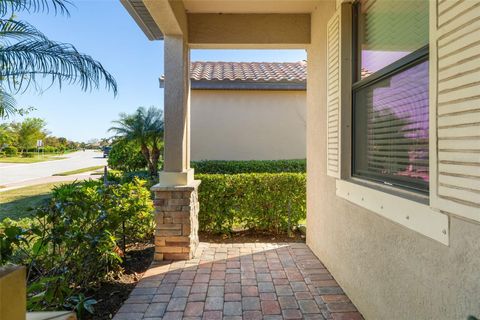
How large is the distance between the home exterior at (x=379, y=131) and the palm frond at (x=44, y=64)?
1.11 metres

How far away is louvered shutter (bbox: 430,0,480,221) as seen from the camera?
1369mm

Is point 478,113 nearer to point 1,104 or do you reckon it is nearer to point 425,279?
point 425,279

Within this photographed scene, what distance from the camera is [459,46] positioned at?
1464 mm

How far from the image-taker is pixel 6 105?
9.44 ft

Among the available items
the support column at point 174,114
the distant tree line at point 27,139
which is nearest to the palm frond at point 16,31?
the distant tree line at point 27,139

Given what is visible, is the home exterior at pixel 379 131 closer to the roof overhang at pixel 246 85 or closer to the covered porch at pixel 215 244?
the covered porch at pixel 215 244

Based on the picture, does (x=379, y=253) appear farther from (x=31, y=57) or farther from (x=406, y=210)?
(x=31, y=57)

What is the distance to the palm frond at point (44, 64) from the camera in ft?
8.42

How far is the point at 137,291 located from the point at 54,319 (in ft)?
6.94

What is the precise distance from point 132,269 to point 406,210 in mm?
3268

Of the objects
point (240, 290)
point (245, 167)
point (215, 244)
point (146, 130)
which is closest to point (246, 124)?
point (245, 167)

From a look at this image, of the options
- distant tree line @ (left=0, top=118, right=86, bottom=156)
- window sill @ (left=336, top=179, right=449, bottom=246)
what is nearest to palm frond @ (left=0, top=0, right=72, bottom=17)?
distant tree line @ (left=0, top=118, right=86, bottom=156)

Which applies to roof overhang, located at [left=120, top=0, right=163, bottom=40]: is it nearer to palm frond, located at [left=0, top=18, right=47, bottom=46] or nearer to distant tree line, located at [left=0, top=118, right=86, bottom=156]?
palm frond, located at [left=0, top=18, right=47, bottom=46]

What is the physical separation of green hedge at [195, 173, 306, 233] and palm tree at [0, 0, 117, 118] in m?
2.97
